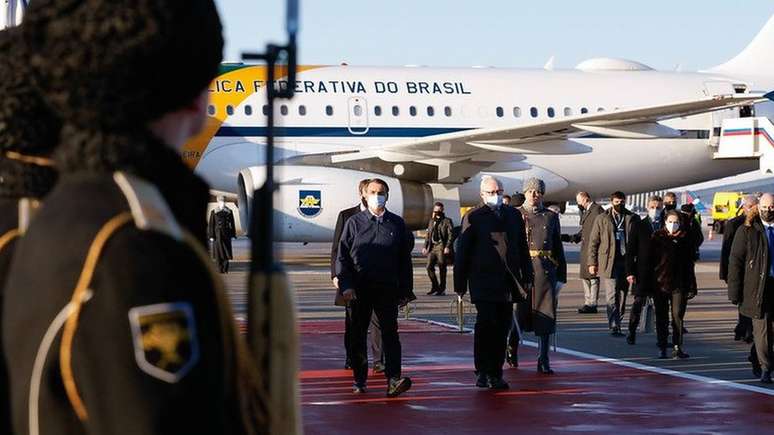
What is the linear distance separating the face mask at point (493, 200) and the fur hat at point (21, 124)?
31.9ft

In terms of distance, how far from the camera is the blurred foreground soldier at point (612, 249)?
17.9 meters

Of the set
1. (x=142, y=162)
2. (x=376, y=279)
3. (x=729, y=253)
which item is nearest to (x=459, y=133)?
(x=729, y=253)

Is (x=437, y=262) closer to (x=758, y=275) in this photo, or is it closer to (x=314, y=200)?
(x=314, y=200)

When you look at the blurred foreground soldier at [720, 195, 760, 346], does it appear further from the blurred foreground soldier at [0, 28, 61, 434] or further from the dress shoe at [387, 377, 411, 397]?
the blurred foreground soldier at [0, 28, 61, 434]

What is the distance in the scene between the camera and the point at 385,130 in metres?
28.8

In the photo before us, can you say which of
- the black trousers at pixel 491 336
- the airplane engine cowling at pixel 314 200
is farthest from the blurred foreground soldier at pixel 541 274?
the airplane engine cowling at pixel 314 200

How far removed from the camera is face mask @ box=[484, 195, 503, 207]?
12.8 metres

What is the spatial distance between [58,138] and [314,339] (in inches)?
520

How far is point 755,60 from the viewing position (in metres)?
34.6

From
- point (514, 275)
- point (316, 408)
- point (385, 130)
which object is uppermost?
point (385, 130)

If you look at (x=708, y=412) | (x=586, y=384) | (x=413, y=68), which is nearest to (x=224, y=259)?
(x=413, y=68)

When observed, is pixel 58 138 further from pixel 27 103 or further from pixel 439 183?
pixel 439 183

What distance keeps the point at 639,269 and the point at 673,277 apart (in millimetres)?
806

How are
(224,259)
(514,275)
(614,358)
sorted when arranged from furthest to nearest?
1. (224,259)
2. (614,358)
3. (514,275)
